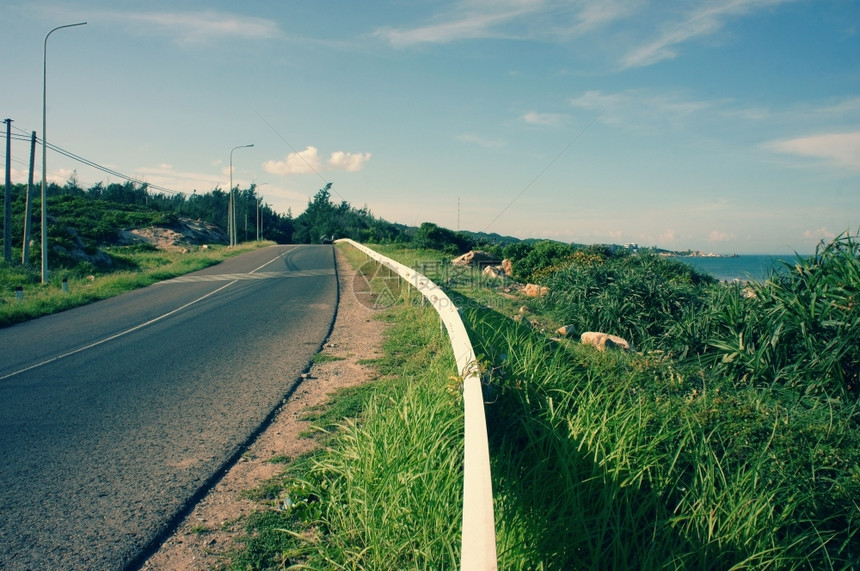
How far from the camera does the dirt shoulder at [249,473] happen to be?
10.3ft

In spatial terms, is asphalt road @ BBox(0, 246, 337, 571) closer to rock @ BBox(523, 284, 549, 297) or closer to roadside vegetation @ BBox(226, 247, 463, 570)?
roadside vegetation @ BBox(226, 247, 463, 570)

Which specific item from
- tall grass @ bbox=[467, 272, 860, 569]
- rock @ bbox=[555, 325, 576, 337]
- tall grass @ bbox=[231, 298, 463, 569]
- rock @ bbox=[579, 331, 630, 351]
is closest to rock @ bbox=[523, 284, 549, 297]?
rock @ bbox=[555, 325, 576, 337]

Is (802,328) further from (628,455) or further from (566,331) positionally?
(566,331)

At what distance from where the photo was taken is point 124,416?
546 centimetres

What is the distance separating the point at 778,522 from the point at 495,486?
1.61 metres

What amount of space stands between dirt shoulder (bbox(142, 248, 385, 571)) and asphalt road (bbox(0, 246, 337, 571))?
136 mm

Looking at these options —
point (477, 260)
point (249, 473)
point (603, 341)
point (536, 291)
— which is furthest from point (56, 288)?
point (603, 341)

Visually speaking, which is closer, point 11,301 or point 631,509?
point 631,509

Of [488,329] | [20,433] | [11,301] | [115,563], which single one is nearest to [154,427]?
[20,433]

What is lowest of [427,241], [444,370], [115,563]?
[115,563]

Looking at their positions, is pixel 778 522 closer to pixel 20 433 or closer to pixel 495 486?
pixel 495 486

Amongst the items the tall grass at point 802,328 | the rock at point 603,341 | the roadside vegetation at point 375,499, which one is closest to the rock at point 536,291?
the rock at point 603,341

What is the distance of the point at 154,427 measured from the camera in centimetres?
514

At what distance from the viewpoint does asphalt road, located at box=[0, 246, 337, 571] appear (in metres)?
3.40
